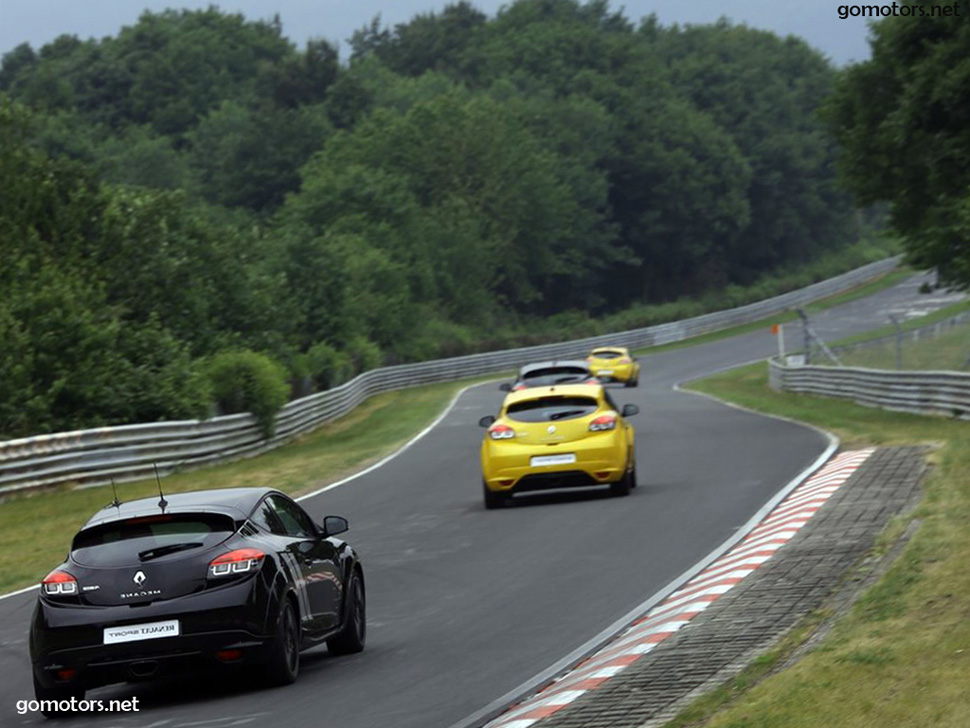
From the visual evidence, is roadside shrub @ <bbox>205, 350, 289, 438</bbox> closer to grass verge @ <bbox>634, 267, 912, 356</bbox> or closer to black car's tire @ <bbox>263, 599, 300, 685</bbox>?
black car's tire @ <bbox>263, 599, 300, 685</bbox>

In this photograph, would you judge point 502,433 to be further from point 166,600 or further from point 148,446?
point 166,600

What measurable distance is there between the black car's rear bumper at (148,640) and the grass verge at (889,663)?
2735 millimetres

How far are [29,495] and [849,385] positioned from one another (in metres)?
19.6

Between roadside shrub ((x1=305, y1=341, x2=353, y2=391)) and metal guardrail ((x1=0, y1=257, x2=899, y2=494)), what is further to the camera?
roadside shrub ((x1=305, y1=341, x2=353, y2=391))

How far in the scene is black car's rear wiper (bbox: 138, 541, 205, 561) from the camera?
973cm

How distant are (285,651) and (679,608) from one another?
10.1 ft

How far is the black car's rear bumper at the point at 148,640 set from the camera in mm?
9461

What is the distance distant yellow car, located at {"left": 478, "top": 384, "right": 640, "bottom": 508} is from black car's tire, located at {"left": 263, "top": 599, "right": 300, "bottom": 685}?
413 inches

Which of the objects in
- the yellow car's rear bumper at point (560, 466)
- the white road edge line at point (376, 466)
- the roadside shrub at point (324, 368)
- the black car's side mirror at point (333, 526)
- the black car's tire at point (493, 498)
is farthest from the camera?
the roadside shrub at point (324, 368)

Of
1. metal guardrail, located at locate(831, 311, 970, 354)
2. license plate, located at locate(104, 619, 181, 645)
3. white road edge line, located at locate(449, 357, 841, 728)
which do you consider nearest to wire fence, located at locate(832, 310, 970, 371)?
metal guardrail, located at locate(831, 311, 970, 354)

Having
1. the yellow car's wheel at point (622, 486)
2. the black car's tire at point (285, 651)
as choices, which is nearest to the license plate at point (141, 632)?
the black car's tire at point (285, 651)

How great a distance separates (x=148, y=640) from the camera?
372 inches

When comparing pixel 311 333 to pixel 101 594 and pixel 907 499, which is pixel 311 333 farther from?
pixel 101 594

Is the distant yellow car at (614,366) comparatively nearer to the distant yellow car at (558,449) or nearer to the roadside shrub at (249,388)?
the roadside shrub at (249,388)
